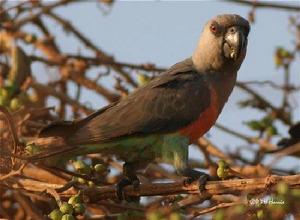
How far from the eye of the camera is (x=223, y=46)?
5.43 metres

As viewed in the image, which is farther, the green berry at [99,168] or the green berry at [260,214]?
the green berry at [99,168]

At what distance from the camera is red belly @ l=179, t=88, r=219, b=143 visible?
16.4 feet

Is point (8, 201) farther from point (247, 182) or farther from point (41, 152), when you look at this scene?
point (247, 182)

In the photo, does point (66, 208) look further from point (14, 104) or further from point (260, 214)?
point (14, 104)

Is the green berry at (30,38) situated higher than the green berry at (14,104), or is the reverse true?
the green berry at (30,38)

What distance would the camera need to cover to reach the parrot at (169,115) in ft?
16.0

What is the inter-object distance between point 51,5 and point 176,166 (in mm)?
2455

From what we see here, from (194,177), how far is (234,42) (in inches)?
47.4

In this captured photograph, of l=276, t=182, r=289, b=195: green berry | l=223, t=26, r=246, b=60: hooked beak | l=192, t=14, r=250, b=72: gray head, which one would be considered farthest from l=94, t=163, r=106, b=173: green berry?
l=276, t=182, r=289, b=195: green berry

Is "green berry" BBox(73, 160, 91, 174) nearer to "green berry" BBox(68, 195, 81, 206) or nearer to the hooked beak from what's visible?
"green berry" BBox(68, 195, 81, 206)

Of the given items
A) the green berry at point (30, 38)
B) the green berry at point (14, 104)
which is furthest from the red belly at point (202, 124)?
the green berry at point (30, 38)

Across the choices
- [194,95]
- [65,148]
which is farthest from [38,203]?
[194,95]

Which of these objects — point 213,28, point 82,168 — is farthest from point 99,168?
point 213,28

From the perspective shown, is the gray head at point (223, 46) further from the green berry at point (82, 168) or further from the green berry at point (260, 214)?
the green berry at point (260, 214)
